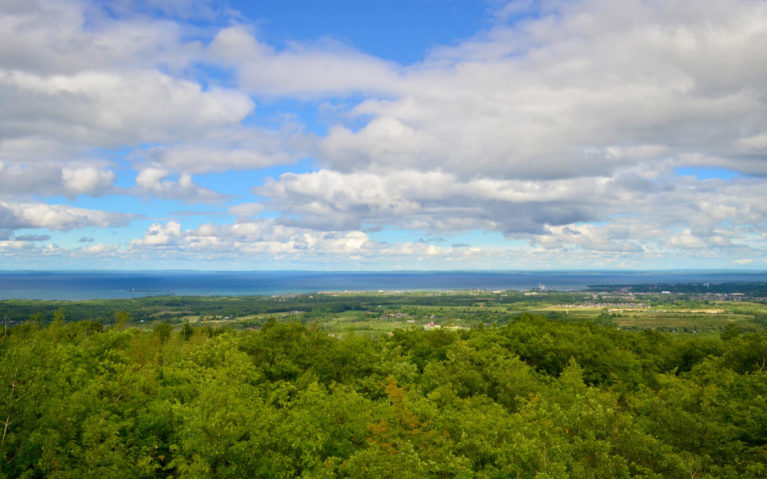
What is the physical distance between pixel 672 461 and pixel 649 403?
6688 mm

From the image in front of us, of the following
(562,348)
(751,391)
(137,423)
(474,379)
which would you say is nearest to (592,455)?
(751,391)

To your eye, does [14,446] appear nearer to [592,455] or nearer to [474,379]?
[592,455]

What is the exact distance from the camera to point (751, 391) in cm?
3080

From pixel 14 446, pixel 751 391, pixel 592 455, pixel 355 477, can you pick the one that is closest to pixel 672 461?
pixel 592 455

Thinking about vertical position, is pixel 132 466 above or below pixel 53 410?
below

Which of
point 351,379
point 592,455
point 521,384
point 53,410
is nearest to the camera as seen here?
point 592,455

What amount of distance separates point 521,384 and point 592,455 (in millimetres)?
19503

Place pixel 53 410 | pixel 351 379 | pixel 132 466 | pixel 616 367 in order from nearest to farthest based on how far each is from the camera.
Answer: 1. pixel 132 466
2. pixel 53 410
3. pixel 351 379
4. pixel 616 367

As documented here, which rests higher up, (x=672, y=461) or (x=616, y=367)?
(x=672, y=461)

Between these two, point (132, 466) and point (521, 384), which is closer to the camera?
point (132, 466)

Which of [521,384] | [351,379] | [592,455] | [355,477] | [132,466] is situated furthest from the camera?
[351,379]

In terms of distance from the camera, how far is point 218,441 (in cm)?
2327

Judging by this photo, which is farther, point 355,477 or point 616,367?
point 616,367

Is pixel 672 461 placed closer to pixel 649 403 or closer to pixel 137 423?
pixel 649 403
